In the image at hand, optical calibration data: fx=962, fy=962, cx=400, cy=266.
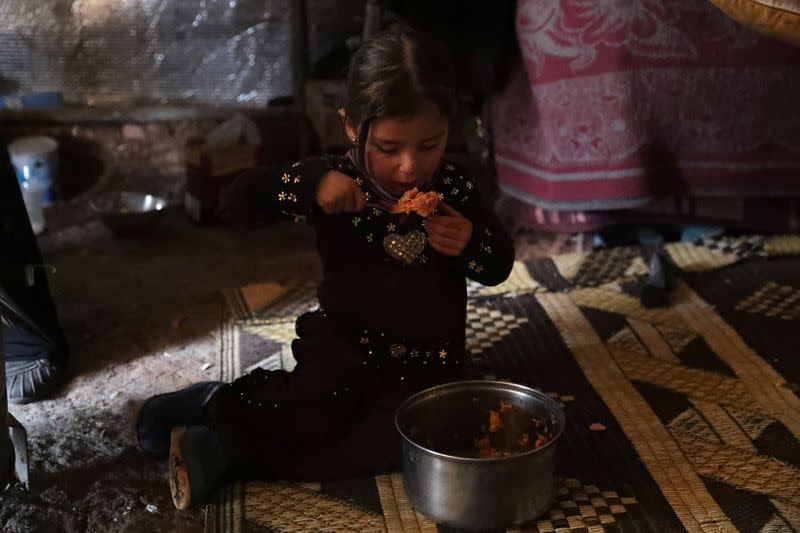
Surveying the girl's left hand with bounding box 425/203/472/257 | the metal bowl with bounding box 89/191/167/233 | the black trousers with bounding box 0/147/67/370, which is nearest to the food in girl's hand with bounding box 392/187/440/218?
the girl's left hand with bounding box 425/203/472/257

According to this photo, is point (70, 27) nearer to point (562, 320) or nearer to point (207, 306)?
point (207, 306)

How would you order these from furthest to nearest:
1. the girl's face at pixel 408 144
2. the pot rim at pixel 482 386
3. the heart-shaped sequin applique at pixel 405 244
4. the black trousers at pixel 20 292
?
the black trousers at pixel 20 292
the heart-shaped sequin applique at pixel 405 244
the girl's face at pixel 408 144
the pot rim at pixel 482 386

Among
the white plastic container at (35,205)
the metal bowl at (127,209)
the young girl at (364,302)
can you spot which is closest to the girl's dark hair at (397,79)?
the young girl at (364,302)

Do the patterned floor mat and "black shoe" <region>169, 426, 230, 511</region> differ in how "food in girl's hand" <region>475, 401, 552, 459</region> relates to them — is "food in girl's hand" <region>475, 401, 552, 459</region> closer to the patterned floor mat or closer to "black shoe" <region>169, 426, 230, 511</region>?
the patterned floor mat

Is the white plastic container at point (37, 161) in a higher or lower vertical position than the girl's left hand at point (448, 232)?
lower

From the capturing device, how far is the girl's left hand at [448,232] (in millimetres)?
1336

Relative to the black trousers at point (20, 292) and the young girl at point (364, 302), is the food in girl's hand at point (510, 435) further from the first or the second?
the black trousers at point (20, 292)

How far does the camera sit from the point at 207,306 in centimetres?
207

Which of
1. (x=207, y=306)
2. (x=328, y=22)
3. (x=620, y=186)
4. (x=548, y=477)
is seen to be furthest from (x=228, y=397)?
(x=328, y=22)

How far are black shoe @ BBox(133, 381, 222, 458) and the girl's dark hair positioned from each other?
47 centimetres

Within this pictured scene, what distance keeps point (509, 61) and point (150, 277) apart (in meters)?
1.03

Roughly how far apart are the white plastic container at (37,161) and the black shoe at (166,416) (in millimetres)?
1329

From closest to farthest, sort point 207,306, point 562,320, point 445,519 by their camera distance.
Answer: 1. point 445,519
2. point 562,320
3. point 207,306

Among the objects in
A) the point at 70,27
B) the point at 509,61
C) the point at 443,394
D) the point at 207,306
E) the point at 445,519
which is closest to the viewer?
the point at 445,519
